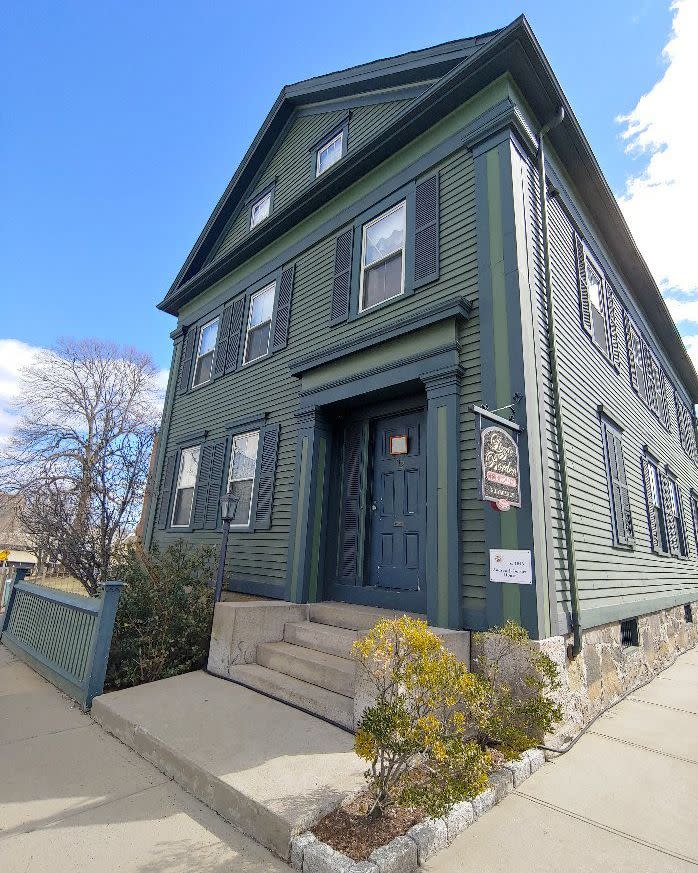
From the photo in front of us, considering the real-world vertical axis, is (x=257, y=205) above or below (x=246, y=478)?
above

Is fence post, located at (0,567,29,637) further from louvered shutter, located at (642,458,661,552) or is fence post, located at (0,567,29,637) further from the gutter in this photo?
louvered shutter, located at (642,458,661,552)

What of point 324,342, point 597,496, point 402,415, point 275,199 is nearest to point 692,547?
point 597,496

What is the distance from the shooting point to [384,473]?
583 centimetres

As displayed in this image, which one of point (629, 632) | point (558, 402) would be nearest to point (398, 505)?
point (558, 402)

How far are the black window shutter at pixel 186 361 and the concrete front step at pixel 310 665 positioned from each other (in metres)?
6.92

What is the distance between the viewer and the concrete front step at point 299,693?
3664 millimetres

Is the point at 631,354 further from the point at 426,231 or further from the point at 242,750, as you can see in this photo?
the point at 242,750

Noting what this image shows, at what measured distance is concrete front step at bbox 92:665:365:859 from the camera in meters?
2.49

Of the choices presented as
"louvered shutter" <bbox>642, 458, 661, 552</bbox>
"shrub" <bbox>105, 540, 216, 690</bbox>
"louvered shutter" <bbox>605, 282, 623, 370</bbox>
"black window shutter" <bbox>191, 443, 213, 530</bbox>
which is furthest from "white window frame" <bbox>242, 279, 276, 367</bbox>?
"louvered shutter" <bbox>642, 458, 661, 552</bbox>

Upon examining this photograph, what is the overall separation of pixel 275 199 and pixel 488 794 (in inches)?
404

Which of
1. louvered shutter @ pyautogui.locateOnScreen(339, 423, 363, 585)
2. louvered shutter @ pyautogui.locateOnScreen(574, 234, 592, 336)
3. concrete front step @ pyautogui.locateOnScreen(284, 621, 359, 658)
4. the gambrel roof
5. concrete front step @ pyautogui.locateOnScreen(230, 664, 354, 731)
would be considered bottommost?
concrete front step @ pyautogui.locateOnScreen(230, 664, 354, 731)

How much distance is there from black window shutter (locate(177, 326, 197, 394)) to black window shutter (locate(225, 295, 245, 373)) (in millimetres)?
1711

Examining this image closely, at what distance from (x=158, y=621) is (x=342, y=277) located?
5.28 meters

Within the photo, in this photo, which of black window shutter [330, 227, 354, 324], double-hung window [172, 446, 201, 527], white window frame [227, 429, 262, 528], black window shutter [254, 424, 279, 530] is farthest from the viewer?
double-hung window [172, 446, 201, 527]
